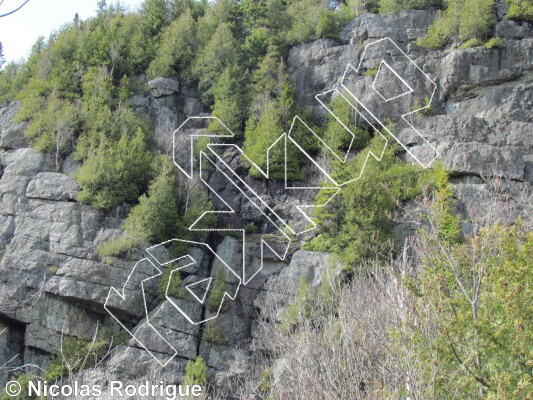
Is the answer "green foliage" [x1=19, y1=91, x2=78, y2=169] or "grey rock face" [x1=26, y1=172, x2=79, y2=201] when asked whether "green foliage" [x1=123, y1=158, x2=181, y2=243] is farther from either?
"green foliage" [x1=19, y1=91, x2=78, y2=169]

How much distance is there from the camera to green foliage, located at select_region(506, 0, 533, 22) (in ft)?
84.2

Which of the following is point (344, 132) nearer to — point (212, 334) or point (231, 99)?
point (231, 99)

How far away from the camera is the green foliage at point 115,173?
70.8 ft

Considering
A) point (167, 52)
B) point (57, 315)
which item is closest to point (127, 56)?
point (167, 52)

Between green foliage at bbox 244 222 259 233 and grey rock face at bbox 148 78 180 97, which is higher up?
grey rock face at bbox 148 78 180 97

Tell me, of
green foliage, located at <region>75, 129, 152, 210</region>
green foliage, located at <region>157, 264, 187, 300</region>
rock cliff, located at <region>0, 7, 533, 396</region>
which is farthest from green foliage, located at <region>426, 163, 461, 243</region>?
green foliage, located at <region>75, 129, 152, 210</region>

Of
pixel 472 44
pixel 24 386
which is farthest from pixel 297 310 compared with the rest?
pixel 472 44

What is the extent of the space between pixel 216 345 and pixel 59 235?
21.5ft

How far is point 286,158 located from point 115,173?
6.54 metres

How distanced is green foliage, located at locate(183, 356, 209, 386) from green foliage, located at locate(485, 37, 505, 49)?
17.0m

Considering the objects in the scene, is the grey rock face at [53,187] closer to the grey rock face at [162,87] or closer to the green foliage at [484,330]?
the grey rock face at [162,87]

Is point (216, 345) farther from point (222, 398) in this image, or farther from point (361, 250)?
point (361, 250)

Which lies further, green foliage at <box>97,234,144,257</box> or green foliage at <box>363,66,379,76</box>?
green foliage at <box>363,66,379,76</box>

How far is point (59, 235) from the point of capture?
20.5 metres
